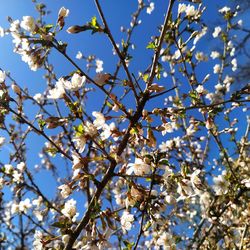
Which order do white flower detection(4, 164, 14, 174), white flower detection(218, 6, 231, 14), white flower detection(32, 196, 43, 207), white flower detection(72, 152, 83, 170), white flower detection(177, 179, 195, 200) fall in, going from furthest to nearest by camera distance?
white flower detection(218, 6, 231, 14), white flower detection(32, 196, 43, 207), white flower detection(4, 164, 14, 174), white flower detection(177, 179, 195, 200), white flower detection(72, 152, 83, 170)

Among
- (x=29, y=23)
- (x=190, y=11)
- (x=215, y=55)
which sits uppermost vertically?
(x=215, y=55)

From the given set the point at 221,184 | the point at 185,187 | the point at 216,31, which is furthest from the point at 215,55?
the point at 185,187

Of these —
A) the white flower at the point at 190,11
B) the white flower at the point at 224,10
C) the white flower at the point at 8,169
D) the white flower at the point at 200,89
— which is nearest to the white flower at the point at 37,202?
the white flower at the point at 8,169

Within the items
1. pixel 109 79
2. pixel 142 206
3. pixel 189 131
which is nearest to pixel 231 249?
pixel 189 131

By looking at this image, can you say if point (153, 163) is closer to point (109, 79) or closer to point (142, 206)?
point (142, 206)

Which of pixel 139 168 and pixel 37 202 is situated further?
pixel 37 202

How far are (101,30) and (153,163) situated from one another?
0.82 m

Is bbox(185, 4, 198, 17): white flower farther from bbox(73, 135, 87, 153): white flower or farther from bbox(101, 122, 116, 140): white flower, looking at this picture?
bbox(73, 135, 87, 153): white flower

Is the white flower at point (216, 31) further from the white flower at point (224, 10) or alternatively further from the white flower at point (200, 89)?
the white flower at point (200, 89)

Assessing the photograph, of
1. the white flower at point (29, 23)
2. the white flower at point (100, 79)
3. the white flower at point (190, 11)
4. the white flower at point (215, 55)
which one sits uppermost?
the white flower at point (215, 55)

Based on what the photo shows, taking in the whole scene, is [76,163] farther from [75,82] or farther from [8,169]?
[8,169]

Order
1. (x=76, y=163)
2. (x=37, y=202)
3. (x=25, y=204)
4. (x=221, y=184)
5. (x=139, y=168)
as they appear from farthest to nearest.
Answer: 1. (x=25, y=204)
2. (x=37, y=202)
3. (x=221, y=184)
4. (x=139, y=168)
5. (x=76, y=163)

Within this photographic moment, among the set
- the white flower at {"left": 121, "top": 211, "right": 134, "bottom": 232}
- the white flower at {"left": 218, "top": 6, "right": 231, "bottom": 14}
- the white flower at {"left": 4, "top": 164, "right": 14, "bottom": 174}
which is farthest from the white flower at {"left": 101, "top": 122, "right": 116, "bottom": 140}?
the white flower at {"left": 218, "top": 6, "right": 231, "bottom": 14}

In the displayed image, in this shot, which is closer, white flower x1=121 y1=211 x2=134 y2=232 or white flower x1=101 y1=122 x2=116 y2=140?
white flower x1=101 y1=122 x2=116 y2=140
